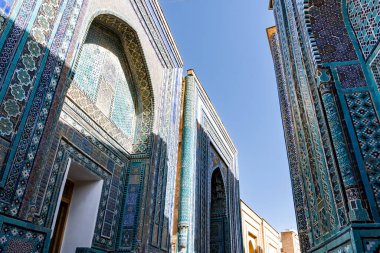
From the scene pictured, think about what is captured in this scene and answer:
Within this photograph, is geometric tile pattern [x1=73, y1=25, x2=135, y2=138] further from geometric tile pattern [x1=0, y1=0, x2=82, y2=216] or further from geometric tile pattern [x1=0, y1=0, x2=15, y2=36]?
geometric tile pattern [x1=0, y1=0, x2=15, y2=36]

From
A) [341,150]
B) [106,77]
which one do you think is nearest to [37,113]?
[106,77]

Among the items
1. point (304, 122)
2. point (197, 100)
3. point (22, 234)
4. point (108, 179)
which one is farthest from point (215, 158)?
point (22, 234)

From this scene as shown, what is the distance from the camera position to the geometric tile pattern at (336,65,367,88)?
3.02m

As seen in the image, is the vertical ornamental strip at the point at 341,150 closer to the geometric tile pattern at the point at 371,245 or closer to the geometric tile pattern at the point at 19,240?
the geometric tile pattern at the point at 371,245

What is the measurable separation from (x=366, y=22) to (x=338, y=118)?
1.24 m

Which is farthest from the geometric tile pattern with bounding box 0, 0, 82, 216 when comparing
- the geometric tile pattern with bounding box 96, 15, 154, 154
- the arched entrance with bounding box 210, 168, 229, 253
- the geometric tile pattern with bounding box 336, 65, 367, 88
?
the arched entrance with bounding box 210, 168, 229, 253

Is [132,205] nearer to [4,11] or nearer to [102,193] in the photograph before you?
[102,193]

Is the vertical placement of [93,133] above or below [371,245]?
above

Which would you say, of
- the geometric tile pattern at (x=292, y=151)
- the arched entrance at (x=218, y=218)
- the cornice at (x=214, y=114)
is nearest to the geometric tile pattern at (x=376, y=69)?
the geometric tile pattern at (x=292, y=151)

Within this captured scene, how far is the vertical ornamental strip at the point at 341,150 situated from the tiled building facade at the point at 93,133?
2.63m

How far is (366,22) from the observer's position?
3.28 meters

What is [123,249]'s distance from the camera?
14.8 ft

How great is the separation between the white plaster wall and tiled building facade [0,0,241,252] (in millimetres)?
14

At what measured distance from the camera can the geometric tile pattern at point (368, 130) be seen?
8.20 ft
